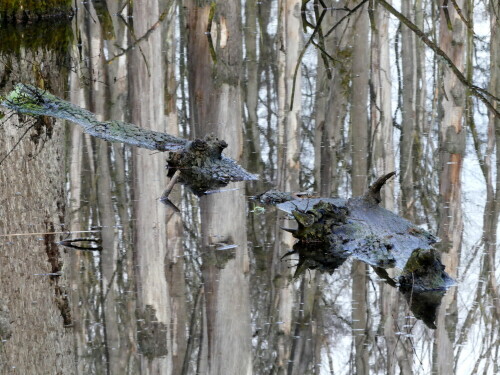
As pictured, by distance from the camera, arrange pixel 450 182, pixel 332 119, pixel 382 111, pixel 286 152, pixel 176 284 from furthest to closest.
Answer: pixel 382 111 < pixel 332 119 < pixel 286 152 < pixel 450 182 < pixel 176 284

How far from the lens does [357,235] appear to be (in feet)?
12.9

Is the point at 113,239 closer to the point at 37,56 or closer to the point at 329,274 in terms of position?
the point at 329,274

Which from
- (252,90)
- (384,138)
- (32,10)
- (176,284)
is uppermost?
(32,10)

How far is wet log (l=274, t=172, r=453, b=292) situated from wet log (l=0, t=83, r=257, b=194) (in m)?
0.96

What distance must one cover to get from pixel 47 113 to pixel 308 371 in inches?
147

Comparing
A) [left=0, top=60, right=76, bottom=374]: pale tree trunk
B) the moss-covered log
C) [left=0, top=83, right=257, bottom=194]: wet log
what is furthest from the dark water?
the moss-covered log

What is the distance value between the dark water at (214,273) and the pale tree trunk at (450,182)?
13 mm

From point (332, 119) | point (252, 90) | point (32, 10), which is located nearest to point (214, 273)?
point (332, 119)

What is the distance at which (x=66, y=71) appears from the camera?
28.2ft

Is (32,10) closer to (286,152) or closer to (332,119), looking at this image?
(332,119)

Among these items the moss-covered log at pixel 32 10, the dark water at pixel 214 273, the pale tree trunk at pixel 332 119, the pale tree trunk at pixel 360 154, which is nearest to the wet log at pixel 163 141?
the dark water at pixel 214 273

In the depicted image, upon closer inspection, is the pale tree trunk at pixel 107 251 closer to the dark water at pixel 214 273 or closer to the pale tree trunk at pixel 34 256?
the dark water at pixel 214 273

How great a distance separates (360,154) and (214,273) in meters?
2.96

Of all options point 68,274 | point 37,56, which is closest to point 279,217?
point 68,274
